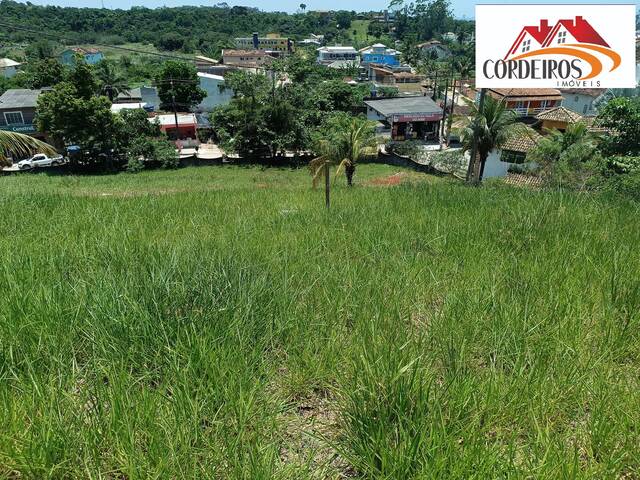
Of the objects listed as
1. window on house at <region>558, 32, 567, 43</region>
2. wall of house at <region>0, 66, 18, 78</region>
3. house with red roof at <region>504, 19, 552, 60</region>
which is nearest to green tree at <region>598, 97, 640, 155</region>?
window on house at <region>558, 32, 567, 43</region>

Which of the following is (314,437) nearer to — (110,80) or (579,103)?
(579,103)

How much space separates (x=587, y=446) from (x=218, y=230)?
4177mm

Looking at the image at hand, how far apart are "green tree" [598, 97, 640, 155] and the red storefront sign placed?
85.0ft

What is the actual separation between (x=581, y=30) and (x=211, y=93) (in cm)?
4667

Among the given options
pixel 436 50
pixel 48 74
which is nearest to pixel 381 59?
pixel 436 50

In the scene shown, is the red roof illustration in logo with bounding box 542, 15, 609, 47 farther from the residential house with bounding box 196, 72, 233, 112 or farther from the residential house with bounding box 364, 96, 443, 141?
the residential house with bounding box 196, 72, 233, 112

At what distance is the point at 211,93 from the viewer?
5328cm

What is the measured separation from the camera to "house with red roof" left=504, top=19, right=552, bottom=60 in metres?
13.9

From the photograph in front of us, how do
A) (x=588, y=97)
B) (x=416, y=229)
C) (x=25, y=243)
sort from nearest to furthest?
(x=25, y=243)
(x=416, y=229)
(x=588, y=97)

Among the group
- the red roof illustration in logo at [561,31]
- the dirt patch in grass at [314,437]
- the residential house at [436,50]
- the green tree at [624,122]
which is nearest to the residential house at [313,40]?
the residential house at [436,50]

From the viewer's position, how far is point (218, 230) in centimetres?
507

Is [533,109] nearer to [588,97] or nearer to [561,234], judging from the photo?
[588,97]

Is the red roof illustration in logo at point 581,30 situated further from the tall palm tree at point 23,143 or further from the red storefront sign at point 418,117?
the red storefront sign at point 418,117

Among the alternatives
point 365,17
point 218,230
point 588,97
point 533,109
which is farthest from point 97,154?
point 365,17
